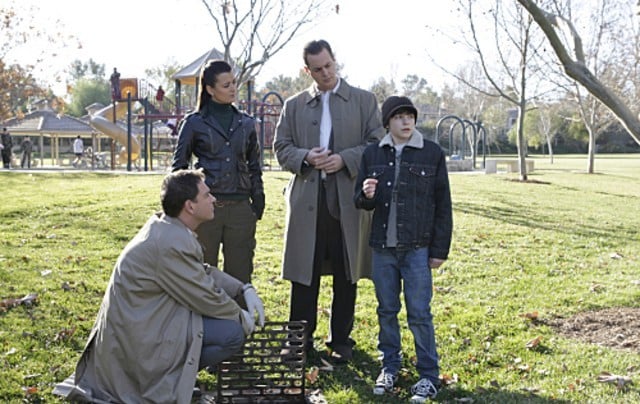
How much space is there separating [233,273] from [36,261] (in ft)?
14.3

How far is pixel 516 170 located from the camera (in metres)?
35.6

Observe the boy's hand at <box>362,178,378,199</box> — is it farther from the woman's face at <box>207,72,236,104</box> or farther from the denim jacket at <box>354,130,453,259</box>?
the woman's face at <box>207,72,236,104</box>

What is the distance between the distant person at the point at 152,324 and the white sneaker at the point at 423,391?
1.41 metres

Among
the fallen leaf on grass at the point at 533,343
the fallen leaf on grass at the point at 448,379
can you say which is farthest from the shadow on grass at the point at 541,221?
the fallen leaf on grass at the point at 448,379

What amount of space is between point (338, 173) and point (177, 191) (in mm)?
1504

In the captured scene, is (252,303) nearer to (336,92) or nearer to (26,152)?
(336,92)

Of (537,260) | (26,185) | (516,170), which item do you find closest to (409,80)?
(516,170)

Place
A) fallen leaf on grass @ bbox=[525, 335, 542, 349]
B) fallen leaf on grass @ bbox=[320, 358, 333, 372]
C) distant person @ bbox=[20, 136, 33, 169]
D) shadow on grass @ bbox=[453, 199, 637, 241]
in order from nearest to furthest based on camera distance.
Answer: fallen leaf on grass @ bbox=[320, 358, 333, 372] < fallen leaf on grass @ bbox=[525, 335, 542, 349] < shadow on grass @ bbox=[453, 199, 637, 241] < distant person @ bbox=[20, 136, 33, 169]

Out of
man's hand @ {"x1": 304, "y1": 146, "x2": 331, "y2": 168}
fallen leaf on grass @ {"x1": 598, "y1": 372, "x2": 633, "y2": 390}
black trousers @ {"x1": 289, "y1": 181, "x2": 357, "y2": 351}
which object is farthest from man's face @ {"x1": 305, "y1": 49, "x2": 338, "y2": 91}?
fallen leaf on grass @ {"x1": 598, "y1": 372, "x2": 633, "y2": 390}

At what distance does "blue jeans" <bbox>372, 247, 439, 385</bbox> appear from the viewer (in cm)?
450

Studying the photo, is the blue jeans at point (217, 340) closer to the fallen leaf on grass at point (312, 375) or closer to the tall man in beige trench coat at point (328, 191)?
the fallen leaf on grass at point (312, 375)

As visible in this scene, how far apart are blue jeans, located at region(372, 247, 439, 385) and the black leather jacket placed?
106 cm

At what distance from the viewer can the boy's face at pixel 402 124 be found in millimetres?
4484

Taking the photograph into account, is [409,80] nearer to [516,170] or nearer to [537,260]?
[516,170]
